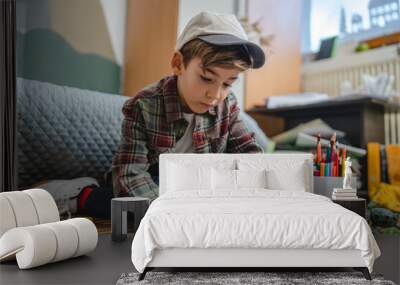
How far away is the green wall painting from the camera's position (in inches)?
154

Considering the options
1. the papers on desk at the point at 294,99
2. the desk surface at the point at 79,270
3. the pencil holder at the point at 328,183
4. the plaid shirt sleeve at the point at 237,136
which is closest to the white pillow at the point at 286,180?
the pencil holder at the point at 328,183

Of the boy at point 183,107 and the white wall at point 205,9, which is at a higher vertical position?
the white wall at point 205,9

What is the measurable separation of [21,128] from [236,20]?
2.02m

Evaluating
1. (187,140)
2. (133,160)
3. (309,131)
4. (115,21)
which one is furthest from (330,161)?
(115,21)

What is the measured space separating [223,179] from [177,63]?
113 cm

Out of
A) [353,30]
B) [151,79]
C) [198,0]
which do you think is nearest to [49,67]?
[151,79]

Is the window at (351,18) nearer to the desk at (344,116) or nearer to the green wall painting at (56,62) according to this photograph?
the desk at (344,116)

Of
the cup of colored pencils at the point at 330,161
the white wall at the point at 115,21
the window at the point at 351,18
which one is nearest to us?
the cup of colored pencils at the point at 330,161

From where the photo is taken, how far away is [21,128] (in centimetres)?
385

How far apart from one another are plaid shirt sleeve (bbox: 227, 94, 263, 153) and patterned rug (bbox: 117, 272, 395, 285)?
1638 mm

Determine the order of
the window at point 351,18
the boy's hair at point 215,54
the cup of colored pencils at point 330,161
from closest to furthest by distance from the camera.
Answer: the boy's hair at point 215,54, the cup of colored pencils at point 330,161, the window at point 351,18

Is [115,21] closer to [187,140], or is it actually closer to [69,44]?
[69,44]

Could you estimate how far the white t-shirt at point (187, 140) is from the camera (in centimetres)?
398

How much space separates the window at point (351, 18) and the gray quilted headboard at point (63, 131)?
1.92 metres
